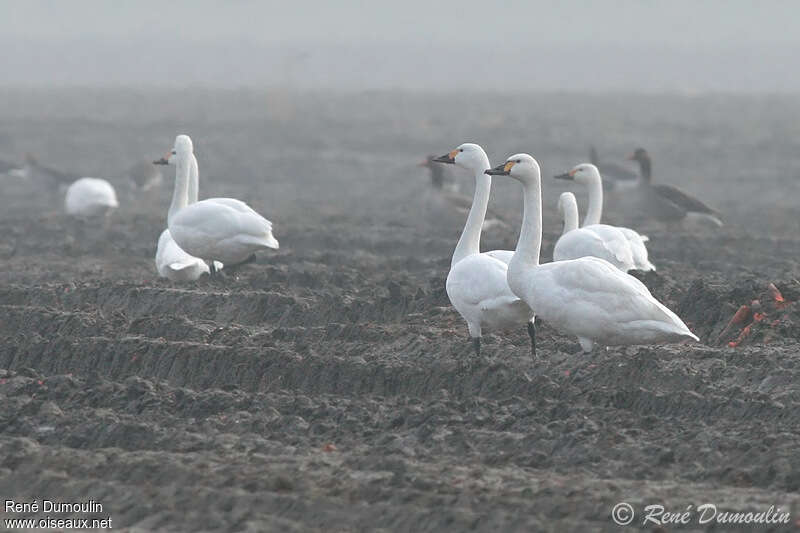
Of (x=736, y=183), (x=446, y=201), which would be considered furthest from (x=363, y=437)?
(x=736, y=183)

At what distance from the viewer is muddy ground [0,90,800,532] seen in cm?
741

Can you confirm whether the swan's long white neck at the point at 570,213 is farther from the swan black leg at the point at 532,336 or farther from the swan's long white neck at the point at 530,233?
the swan black leg at the point at 532,336

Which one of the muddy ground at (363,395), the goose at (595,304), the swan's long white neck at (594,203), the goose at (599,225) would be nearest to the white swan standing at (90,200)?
the muddy ground at (363,395)

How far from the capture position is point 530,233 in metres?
10.6

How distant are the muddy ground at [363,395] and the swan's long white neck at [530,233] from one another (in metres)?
0.69

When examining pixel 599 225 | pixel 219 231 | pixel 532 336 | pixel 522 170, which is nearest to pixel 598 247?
pixel 599 225

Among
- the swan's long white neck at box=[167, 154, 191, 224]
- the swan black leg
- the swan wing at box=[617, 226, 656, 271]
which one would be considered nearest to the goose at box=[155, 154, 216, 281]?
the swan's long white neck at box=[167, 154, 191, 224]

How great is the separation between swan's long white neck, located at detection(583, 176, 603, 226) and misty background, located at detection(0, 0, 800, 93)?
4716 centimetres

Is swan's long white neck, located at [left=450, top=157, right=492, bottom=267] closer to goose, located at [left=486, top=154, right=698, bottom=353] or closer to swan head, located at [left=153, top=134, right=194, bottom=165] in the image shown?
goose, located at [left=486, top=154, right=698, bottom=353]

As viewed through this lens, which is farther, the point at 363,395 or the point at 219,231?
the point at 219,231

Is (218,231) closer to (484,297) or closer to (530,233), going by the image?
(484,297)

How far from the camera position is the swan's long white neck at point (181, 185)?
1538 centimetres

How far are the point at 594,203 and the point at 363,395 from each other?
674 centimetres

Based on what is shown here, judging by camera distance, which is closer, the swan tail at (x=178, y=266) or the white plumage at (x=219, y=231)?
the white plumage at (x=219, y=231)
